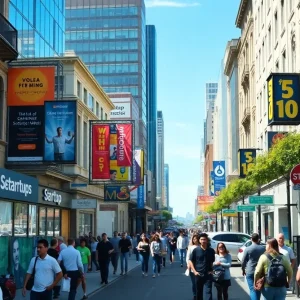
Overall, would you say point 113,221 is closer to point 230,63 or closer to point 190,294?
point 230,63

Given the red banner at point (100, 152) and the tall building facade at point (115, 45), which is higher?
the tall building facade at point (115, 45)

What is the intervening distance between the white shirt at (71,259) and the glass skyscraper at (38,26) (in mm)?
18057

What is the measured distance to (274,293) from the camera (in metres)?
10.3

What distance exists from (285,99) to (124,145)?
16.5m

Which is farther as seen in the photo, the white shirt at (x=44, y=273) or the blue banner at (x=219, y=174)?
the blue banner at (x=219, y=174)

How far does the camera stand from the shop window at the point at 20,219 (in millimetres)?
25528

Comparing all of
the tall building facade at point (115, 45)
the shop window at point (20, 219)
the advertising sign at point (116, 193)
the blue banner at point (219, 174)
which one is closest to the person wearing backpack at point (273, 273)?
the shop window at point (20, 219)

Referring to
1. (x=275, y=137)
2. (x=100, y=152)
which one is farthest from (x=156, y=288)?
(x=100, y=152)

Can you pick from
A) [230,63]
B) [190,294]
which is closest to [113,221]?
[230,63]

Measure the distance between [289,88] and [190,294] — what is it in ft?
30.4

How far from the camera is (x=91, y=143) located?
125ft

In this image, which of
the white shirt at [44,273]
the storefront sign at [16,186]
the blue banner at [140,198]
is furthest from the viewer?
the blue banner at [140,198]

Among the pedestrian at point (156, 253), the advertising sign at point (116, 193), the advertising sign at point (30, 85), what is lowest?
the pedestrian at point (156, 253)

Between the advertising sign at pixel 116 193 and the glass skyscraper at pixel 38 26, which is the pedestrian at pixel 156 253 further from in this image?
the advertising sign at pixel 116 193
